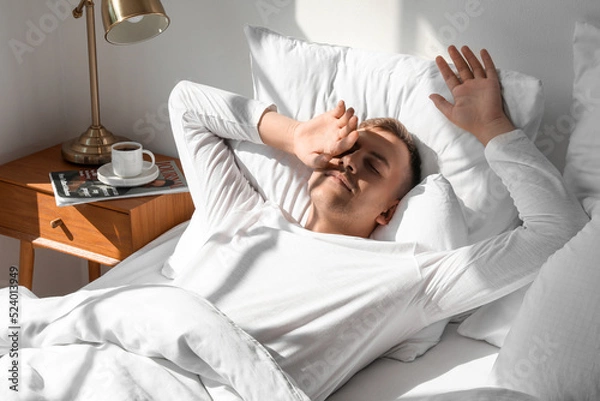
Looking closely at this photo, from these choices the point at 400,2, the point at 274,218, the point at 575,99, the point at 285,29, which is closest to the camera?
the point at 575,99

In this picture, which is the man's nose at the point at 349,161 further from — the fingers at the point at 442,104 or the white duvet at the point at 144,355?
the white duvet at the point at 144,355

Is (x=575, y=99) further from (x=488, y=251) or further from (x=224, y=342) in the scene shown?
(x=224, y=342)

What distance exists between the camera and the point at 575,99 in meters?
1.72

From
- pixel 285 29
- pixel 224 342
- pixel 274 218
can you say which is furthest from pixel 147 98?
pixel 224 342

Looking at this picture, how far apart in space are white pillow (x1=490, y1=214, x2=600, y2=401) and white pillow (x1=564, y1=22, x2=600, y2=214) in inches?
6.6

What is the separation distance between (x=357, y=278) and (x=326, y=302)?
0.27ft

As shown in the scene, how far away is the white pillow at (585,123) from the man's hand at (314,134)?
0.46 metres

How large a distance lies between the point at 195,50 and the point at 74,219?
594 mm

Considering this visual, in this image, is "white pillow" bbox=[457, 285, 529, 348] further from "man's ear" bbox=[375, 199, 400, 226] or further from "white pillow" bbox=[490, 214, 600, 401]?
"man's ear" bbox=[375, 199, 400, 226]

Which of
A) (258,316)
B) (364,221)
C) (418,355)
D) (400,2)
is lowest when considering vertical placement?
(418,355)

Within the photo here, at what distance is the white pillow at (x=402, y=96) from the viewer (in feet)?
5.75

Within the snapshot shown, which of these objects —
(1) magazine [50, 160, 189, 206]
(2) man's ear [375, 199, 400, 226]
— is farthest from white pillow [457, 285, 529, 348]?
(1) magazine [50, 160, 189, 206]

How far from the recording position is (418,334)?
170 centimetres

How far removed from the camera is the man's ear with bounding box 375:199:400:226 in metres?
1.80
